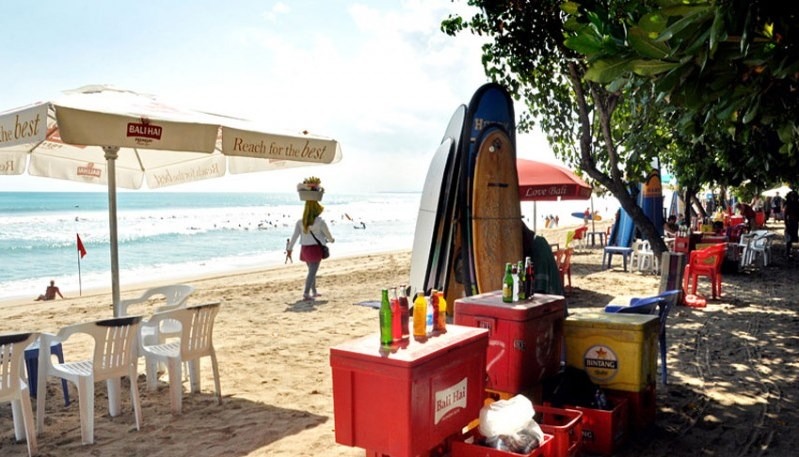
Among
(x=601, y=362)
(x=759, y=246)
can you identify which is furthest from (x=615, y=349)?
(x=759, y=246)

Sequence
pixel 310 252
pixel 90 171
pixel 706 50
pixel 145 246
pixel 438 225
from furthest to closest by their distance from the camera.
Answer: pixel 145 246 → pixel 310 252 → pixel 438 225 → pixel 90 171 → pixel 706 50

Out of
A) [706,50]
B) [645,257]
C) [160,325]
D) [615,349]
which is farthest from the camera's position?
[645,257]

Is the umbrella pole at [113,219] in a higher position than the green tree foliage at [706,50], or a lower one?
lower

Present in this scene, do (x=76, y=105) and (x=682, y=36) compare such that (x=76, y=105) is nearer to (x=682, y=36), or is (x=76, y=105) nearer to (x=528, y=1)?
(x=682, y=36)

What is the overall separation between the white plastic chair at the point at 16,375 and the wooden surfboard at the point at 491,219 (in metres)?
5.16

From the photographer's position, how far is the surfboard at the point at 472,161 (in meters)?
7.80

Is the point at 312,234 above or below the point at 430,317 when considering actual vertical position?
above

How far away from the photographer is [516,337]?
401cm

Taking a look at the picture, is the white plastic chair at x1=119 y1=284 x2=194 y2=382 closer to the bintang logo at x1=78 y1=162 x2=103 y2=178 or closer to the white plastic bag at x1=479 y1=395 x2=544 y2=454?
the bintang logo at x1=78 y1=162 x2=103 y2=178

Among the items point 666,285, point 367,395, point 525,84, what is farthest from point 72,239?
point 367,395

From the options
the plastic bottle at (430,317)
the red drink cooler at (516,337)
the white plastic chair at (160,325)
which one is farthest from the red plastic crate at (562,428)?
the white plastic chair at (160,325)

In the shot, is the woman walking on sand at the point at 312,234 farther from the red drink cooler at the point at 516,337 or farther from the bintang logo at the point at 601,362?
the bintang logo at the point at 601,362

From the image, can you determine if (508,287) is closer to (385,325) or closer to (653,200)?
(385,325)

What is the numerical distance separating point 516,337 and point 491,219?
3.88 meters
